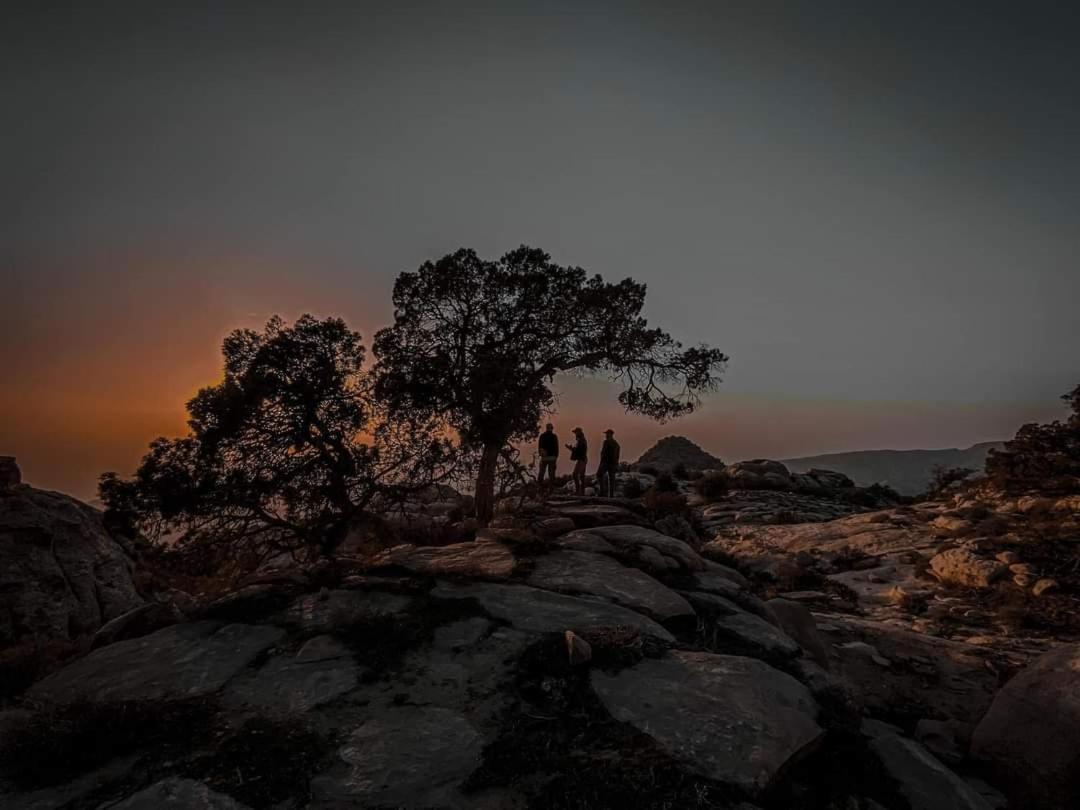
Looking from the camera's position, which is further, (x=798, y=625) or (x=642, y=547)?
(x=642, y=547)

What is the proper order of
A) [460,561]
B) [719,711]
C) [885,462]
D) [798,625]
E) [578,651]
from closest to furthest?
[719,711], [578,651], [798,625], [460,561], [885,462]

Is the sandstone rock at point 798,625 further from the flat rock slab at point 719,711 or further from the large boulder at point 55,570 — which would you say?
the large boulder at point 55,570

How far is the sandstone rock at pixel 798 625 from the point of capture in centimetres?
563

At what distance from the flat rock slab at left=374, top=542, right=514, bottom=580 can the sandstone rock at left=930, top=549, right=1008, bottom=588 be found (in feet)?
32.2

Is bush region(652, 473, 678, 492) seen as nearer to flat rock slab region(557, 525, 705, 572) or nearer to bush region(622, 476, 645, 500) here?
bush region(622, 476, 645, 500)

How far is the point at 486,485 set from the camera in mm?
11977

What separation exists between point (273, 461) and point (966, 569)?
13646mm

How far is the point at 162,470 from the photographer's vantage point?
8.66 metres

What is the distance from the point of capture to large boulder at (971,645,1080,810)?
3.88m

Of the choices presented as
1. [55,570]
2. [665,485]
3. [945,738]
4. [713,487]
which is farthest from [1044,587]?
[665,485]

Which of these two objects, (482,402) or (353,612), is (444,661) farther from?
(482,402)

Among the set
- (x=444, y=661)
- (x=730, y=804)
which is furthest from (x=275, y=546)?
(x=730, y=804)

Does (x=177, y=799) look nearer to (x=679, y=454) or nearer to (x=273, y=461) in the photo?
(x=273, y=461)

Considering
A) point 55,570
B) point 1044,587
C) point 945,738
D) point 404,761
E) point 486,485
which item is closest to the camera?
point 404,761
